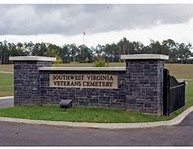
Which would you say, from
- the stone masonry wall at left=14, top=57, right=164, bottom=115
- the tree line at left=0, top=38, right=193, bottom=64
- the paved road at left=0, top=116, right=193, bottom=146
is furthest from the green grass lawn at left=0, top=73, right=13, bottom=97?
the tree line at left=0, top=38, right=193, bottom=64

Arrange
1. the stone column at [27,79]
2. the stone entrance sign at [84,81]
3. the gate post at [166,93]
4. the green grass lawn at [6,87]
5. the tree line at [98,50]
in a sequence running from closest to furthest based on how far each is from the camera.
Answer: the gate post at [166,93], the stone entrance sign at [84,81], the stone column at [27,79], the green grass lawn at [6,87], the tree line at [98,50]

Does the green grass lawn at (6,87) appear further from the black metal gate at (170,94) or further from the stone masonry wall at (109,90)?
the black metal gate at (170,94)

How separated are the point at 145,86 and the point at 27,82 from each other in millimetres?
4698

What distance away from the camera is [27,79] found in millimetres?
15984

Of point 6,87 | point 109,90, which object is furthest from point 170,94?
point 6,87

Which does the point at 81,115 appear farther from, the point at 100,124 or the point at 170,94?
the point at 170,94

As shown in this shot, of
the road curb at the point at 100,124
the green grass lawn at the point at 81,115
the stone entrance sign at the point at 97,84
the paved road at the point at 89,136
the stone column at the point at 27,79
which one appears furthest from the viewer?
the stone column at the point at 27,79

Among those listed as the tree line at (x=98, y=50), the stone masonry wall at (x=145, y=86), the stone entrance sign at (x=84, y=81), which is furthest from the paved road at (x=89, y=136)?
the tree line at (x=98, y=50)

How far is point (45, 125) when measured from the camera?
38.4ft

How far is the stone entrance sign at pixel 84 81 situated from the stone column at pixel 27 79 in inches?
25.6

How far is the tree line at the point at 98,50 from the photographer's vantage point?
132375 millimetres

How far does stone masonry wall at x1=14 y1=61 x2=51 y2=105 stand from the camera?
627 inches

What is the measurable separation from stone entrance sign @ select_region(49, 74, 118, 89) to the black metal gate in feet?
5.76

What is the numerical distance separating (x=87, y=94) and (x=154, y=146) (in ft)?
22.8
